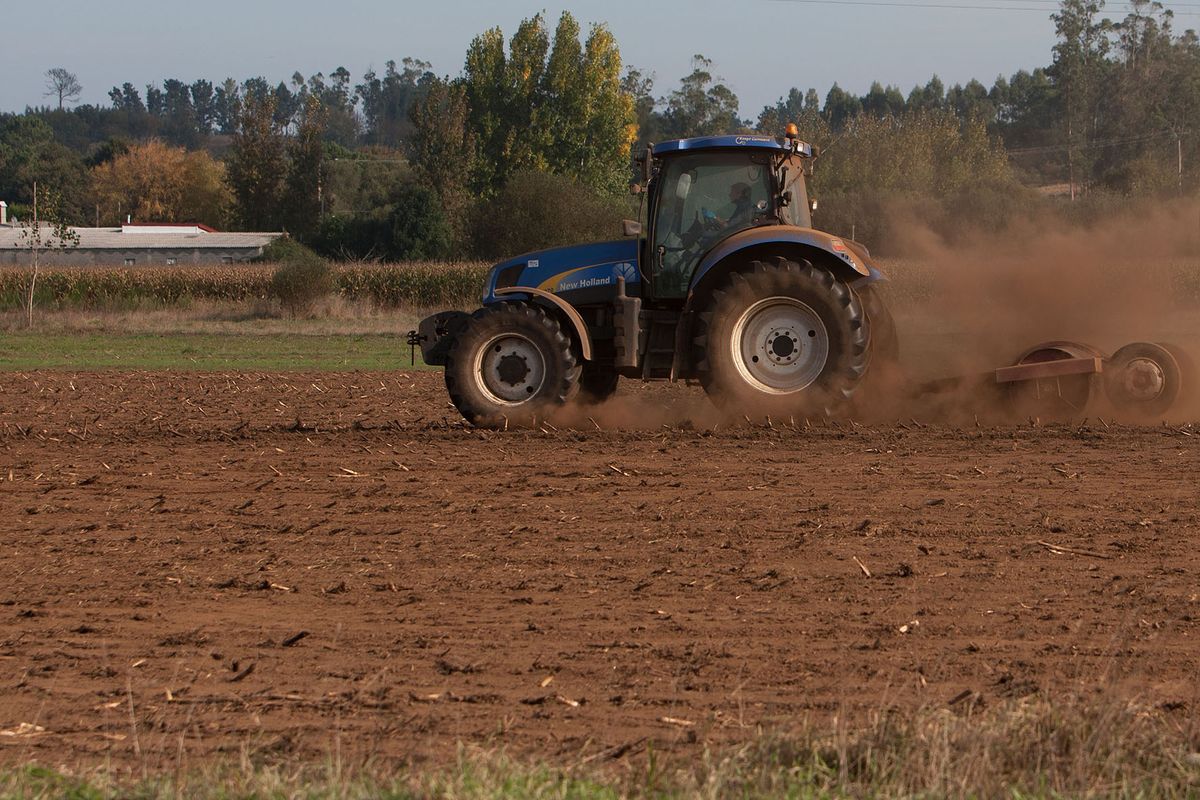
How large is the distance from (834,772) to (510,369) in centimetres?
743

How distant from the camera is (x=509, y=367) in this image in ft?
36.1

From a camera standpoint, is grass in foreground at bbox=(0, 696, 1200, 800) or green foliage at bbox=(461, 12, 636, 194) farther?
green foliage at bbox=(461, 12, 636, 194)

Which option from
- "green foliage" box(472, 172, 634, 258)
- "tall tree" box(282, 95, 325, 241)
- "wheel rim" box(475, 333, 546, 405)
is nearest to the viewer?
"wheel rim" box(475, 333, 546, 405)

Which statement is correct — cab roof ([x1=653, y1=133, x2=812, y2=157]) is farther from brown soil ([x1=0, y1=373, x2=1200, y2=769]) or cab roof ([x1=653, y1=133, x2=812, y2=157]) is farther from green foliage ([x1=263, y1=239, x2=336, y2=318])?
green foliage ([x1=263, y1=239, x2=336, y2=318])

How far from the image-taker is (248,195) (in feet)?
233

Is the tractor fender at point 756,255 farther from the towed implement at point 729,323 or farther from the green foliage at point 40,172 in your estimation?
the green foliage at point 40,172

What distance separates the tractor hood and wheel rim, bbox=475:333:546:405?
48 cm

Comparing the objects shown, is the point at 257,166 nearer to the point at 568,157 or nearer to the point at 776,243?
the point at 568,157

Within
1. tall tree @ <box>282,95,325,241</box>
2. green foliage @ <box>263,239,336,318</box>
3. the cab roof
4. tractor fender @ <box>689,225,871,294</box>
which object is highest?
tall tree @ <box>282,95,325,241</box>

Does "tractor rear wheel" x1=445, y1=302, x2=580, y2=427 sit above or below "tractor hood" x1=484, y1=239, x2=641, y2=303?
below

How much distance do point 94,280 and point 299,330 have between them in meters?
13.6

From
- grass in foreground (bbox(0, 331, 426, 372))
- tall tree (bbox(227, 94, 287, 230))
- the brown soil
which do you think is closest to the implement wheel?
the brown soil

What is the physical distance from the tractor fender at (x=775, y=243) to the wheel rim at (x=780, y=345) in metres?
0.45

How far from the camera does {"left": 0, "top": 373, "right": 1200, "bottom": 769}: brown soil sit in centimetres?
459
